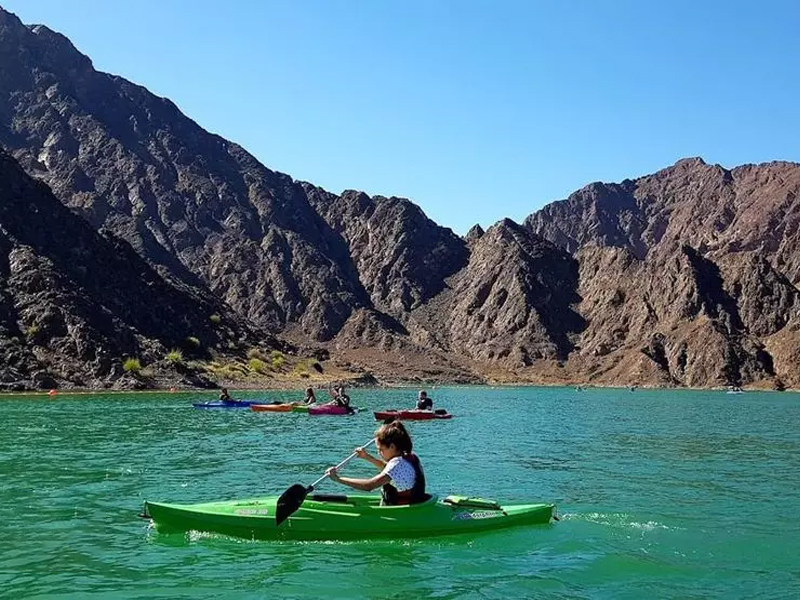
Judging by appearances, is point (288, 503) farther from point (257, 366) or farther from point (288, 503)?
point (257, 366)

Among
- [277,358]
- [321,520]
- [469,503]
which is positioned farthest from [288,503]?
[277,358]

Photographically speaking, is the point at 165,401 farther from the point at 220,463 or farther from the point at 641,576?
the point at 641,576

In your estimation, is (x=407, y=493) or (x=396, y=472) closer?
(x=396, y=472)

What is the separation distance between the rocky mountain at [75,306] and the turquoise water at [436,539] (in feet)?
153

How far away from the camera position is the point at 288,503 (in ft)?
A: 57.3

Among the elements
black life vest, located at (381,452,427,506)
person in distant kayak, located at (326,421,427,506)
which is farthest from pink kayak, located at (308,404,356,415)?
black life vest, located at (381,452,427,506)

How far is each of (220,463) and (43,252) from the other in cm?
9026

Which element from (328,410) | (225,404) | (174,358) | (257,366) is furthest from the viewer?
(257,366)

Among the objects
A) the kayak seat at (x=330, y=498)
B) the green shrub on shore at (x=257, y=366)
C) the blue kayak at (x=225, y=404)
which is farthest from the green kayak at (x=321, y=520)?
the green shrub on shore at (x=257, y=366)

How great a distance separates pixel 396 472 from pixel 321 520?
1947 mm

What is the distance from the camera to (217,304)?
545 ft

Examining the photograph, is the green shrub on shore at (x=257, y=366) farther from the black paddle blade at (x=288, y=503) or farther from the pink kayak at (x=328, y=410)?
the black paddle blade at (x=288, y=503)

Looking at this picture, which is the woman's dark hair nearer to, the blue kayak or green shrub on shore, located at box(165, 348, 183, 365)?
the blue kayak

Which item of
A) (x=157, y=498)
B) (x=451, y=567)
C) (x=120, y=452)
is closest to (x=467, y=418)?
(x=120, y=452)
